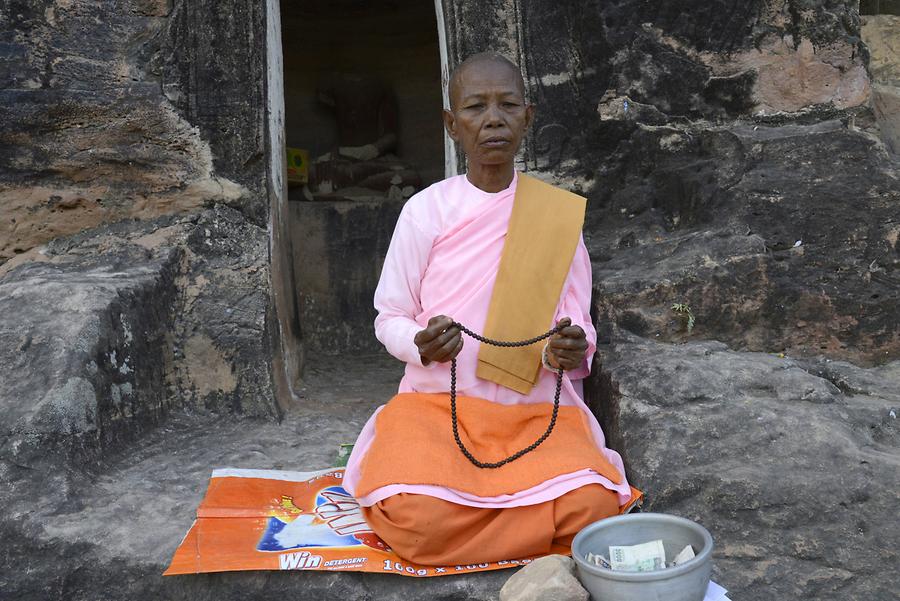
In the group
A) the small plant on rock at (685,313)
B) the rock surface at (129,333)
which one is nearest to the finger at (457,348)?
the small plant on rock at (685,313)

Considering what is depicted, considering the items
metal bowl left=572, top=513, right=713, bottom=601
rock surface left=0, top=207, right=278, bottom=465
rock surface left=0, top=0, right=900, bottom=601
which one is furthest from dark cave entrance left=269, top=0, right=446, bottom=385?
metal bowl left=572, top=513, right=713, bottom=601

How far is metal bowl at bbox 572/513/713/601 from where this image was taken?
1.59 metres

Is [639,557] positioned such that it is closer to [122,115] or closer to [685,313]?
[685,313]

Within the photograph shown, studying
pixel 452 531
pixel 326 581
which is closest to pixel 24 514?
pixel 326 581

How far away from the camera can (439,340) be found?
2.02 m

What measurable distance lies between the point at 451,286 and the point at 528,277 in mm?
204

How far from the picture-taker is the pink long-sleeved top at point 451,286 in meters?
2.25

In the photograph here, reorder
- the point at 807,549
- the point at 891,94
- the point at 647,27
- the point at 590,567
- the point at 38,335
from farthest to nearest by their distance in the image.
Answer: the point at 891,94 < the point at 647,27 < the point at 38,335 < the point at 807,549 < the point at 590,567

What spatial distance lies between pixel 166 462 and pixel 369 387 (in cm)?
129

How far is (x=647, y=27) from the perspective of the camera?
3.13 meters

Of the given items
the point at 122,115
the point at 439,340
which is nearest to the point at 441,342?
the point at 439,340

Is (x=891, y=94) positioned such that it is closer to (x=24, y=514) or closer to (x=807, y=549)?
(x=807, y=549)

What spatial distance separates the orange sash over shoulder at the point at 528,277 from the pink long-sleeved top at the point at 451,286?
0.03 metres

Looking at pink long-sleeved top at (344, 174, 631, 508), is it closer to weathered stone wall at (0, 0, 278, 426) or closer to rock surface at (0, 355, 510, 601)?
rock surface at (0, 355, 510, 601)
